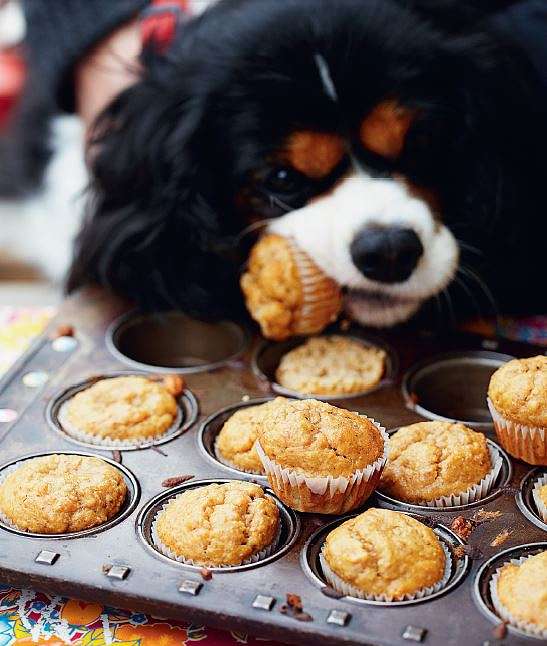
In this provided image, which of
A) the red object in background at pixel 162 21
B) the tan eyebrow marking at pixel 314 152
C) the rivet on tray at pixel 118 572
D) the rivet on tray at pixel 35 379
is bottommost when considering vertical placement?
the rivet on tray at pixel 35 379

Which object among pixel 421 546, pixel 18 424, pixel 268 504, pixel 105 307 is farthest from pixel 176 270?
pixel 421 546

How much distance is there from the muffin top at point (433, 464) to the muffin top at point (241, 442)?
0.73ft

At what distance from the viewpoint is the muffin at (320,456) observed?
1459mm

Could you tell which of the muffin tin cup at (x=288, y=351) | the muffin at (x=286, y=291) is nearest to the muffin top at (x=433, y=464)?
the muffin tin cup at (x=288, y=351)

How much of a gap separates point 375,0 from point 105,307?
3.03ft

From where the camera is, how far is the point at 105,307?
7.48 ft

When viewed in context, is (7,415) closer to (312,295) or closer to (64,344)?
(64,344)

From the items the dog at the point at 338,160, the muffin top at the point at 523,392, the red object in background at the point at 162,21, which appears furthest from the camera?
the red object in background at the point at 162,21

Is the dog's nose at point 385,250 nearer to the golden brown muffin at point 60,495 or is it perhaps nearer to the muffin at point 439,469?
the muffin at point 439,469

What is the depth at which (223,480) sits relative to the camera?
5.28ft

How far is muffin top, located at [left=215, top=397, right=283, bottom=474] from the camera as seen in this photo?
1.65 metres

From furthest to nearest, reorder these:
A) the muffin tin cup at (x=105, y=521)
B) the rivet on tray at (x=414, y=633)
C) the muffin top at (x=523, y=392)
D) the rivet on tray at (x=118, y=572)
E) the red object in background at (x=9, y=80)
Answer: the red object in background at (x=9, y=80) → the muffin top at (x=523, y=392) → the muffin tin cup at (x=105, y=521) → the rivet on tray at (x=118, y=572) → the rivet on tray at (x=414, y=633)

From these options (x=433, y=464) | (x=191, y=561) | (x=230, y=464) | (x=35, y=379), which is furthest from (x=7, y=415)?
(x=433, y=464)

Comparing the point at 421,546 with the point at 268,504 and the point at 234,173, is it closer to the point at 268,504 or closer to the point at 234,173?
the point at 268,504
